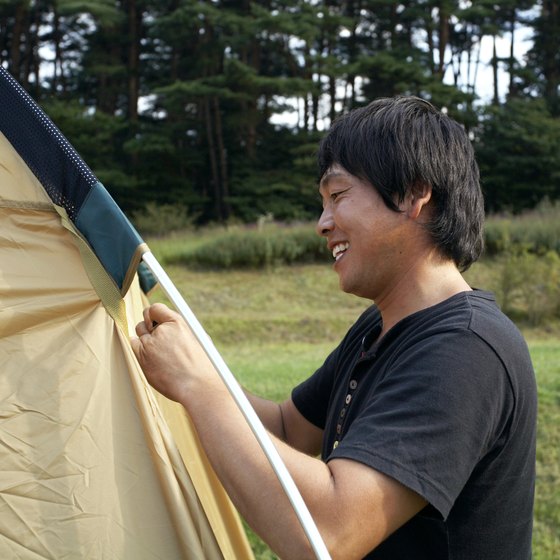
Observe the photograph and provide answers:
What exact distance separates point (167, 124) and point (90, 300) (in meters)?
29.8

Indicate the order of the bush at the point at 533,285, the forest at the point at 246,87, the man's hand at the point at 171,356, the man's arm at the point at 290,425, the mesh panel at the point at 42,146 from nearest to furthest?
the man's hand at the point at 171,356 < the mesh panel at the point at 42,146 < the man's arm at the point at 290,425 < the bush at the point at 533,285 < the forest at the point at 246,87

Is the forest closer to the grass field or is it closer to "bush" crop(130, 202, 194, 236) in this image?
"bush" crop(130, 202, 194, 236)

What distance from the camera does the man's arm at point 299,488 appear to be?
4.91 ft

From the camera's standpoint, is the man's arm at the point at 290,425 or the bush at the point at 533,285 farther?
the bush at the point at 533,285

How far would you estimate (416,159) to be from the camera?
181cm

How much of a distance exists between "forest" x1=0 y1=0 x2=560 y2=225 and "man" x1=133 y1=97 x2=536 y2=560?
2571 cm

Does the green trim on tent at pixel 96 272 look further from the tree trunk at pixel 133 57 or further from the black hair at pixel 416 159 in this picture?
the tree trunk at pixel 133 57

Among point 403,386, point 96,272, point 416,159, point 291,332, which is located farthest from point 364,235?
point 291,332

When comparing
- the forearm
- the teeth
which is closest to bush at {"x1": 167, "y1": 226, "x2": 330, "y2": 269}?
the forearm

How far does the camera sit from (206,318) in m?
13.1

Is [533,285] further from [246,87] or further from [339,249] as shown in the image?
[246,87]

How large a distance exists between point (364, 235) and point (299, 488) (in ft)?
1.97

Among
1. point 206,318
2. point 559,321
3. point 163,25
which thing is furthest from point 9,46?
point 559,321

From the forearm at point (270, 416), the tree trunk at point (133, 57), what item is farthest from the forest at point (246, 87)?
the forearm at point (270, 416)
